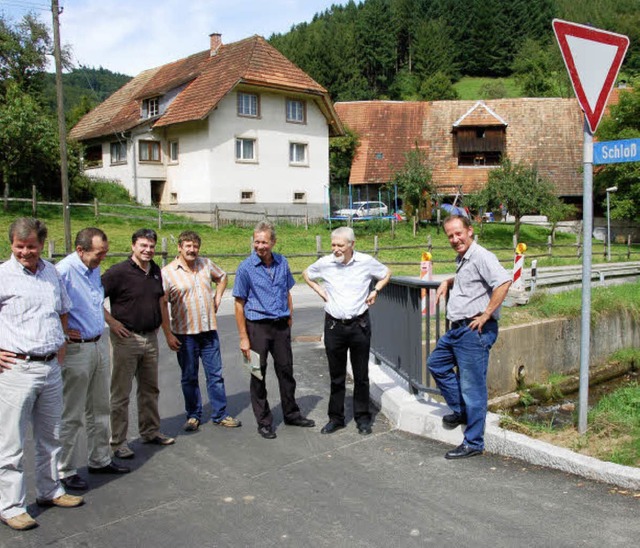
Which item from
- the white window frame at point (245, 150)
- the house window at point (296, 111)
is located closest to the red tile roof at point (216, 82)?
the house window at point (296, 111)

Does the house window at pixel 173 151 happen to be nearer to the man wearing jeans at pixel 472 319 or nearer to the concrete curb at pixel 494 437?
the concrete curb at pixel 494 437

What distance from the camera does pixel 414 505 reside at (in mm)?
4328

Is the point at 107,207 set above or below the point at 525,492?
above

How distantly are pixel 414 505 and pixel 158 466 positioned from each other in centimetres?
211

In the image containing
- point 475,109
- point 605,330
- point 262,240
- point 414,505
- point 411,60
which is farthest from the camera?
point 411,60

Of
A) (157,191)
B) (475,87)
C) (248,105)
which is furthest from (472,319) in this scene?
(475,87)

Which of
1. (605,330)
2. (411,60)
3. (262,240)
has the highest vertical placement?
(411,60)

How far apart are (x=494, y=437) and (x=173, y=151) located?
33.3 m

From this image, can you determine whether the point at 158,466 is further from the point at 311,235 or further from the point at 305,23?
the point at 305,23

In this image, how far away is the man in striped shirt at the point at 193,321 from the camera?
19.8ft

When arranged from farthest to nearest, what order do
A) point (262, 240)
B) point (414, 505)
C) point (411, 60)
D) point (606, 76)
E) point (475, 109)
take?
point (411, 60) < point (475, 109) < point (262, 240) < point (606, 76) < point (414, 505)

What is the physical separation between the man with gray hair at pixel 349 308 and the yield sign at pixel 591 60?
7.03ft

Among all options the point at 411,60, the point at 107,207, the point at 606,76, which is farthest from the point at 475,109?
the point at 411,60

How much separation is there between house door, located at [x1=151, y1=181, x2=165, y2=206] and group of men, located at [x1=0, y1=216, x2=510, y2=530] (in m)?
31.9
